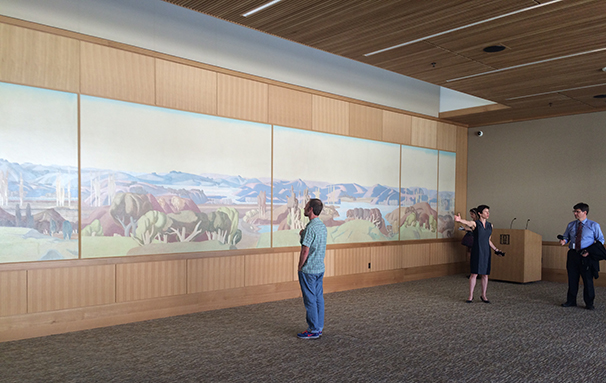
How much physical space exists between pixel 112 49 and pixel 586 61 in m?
7.17

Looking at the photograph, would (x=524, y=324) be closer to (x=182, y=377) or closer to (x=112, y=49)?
(x=182, y=377)

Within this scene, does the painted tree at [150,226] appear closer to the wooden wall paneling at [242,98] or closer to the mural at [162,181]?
the mural at [162,181]

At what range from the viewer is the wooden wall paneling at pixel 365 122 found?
31.9 feet

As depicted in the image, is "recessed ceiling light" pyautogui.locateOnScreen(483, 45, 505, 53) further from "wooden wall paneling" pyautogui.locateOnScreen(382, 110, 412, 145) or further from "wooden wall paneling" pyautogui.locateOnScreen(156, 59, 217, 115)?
"wooden wall paneling" pyautogui.locateOnScreen(156, 59, 217, 115)

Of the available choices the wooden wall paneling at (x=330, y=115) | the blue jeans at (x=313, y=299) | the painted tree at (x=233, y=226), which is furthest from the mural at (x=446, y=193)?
the blue jeans at (x=313, y=299)

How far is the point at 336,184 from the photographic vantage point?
9.38 metres

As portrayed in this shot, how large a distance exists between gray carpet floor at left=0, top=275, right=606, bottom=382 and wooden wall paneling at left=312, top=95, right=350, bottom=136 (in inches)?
135

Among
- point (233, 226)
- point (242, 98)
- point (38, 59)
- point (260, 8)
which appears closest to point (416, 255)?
point (233, 226)

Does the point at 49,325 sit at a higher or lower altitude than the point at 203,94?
lower

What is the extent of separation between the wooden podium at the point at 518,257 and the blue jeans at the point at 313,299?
6.58m

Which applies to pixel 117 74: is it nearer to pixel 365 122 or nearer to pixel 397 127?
pixel 365 122

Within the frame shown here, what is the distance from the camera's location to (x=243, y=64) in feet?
26.2

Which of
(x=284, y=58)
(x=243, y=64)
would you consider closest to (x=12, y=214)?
(x=243, y=64)

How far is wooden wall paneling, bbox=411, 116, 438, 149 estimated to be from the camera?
11.1 metres
